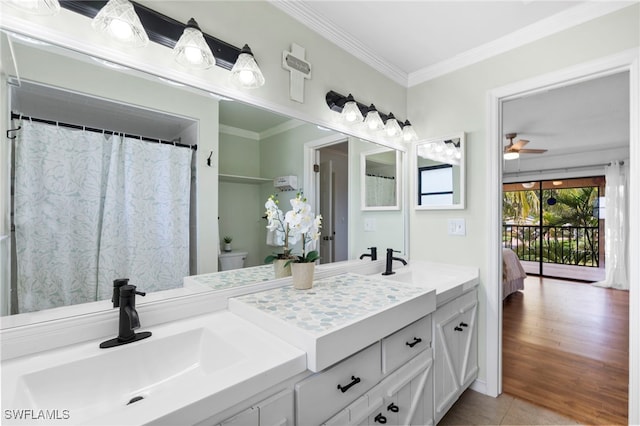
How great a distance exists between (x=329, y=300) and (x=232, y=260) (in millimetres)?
500

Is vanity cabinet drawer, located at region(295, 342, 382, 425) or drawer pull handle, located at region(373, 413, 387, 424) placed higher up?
vanity cabinet drawer, located at region(295, 342, 382, 425)

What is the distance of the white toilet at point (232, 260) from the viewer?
4.58 feet

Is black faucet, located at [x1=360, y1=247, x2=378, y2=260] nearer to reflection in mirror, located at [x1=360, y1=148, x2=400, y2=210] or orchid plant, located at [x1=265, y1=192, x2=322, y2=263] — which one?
reflection in mirror, located at [x1=360, y1=148, x2=400, y2=210]

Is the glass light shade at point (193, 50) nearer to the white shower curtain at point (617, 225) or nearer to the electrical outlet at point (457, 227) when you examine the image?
the electrical outlet at point (457, 227)

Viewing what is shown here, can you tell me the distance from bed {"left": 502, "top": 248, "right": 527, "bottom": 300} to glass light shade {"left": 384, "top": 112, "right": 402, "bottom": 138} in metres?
3.19

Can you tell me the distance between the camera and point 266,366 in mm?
841

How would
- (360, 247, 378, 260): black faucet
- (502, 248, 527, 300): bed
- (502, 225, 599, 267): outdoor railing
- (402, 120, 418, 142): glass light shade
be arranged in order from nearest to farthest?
1. (360, 247, 378, 260): black faucet
2. (402, 120, 418, 142): glass light shade
3. (502, 248, 527, 300): bed
4. (502, 225, 599, 267): outdoor railing

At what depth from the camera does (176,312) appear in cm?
119

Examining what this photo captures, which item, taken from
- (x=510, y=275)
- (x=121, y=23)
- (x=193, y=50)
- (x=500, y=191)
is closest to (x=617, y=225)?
(x=510, y=275)

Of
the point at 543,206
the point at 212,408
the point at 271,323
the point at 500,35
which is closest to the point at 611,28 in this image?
the point at 500,35

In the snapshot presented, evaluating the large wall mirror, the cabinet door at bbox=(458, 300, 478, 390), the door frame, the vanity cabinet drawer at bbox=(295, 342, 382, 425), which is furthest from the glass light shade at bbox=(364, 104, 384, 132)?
the vanity cabinet drawer at bbox=(295, 342, 382, 425)

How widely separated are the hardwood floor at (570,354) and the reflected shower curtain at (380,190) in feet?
5.21

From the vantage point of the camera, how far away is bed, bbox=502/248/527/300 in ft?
14.0

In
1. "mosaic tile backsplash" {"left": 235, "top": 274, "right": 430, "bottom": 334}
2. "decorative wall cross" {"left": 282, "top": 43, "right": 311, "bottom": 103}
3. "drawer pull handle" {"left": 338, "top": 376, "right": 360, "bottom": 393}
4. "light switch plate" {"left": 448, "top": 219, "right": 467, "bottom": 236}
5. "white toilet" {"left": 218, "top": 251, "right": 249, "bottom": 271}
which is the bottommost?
"drawer pull handle" {"left": 338, "top": 376, "right": 360, "bottom": 393}
